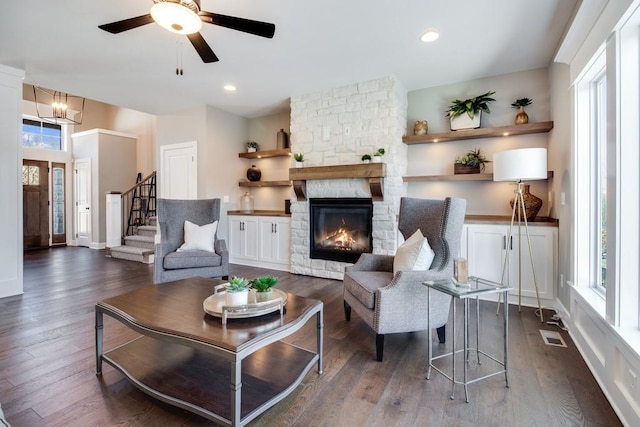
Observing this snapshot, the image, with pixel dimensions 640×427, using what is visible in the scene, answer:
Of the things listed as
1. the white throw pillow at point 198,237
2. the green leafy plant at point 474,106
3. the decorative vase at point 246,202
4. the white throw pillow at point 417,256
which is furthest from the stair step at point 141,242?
the green leafy plant at point 474,106

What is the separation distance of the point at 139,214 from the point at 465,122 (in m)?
7.37

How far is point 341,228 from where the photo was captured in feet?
14.8

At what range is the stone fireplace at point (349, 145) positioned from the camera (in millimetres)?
4062

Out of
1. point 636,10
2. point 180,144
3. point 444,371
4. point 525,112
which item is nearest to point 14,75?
point 180,144

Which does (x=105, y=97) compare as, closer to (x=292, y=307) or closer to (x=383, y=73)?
(x=383, y=73)

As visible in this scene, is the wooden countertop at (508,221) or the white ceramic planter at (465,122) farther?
the white ceramic planter at (465,122)

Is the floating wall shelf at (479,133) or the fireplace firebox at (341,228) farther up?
the floating wall shelf at (479,133)

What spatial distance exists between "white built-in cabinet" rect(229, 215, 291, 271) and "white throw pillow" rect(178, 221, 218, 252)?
110cm

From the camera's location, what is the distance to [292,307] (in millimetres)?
1875

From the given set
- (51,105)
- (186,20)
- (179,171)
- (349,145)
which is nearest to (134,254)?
(179,171)

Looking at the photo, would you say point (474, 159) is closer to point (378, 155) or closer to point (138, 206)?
point (378, 155)

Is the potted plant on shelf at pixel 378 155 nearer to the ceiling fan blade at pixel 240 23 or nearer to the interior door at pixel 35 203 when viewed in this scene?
the ceiling fan blade at pixel 240 23

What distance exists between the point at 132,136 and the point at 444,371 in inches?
348

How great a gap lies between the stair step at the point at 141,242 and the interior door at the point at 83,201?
2.12m
